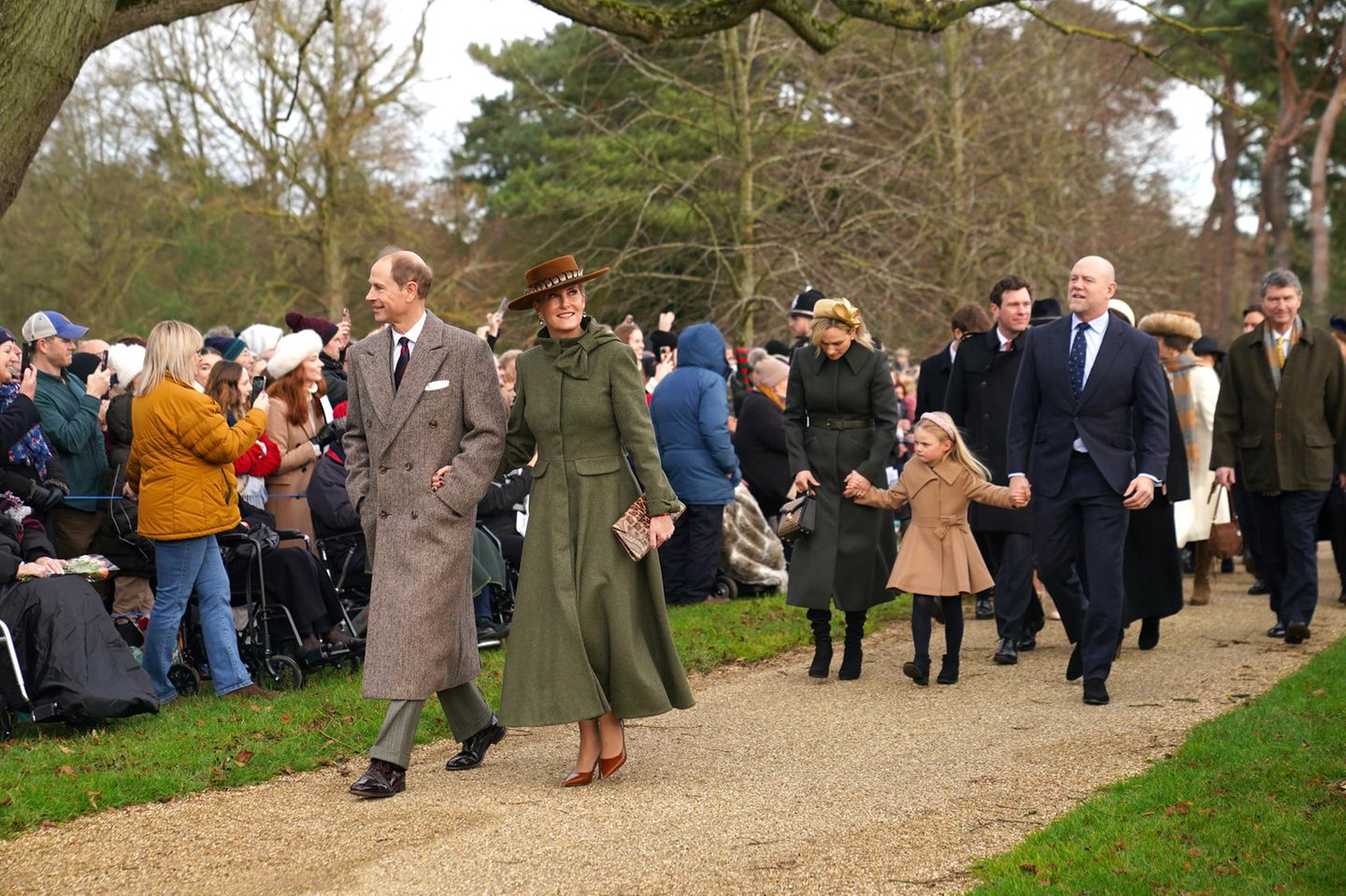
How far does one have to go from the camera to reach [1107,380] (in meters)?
8.20

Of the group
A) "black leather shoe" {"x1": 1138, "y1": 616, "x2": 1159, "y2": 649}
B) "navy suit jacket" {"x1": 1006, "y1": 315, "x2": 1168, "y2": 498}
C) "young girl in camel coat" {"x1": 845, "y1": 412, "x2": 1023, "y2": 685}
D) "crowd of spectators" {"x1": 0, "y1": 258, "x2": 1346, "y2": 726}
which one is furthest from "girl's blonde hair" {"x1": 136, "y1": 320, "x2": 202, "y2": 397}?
"black leather shoe" {"x1": 1138, "y1": 616, "x2": 1159, "y2": 649}

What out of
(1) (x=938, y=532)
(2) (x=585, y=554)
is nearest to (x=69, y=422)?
(2) (x=585, y=554)

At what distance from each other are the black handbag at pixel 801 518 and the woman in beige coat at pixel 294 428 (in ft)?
9.86

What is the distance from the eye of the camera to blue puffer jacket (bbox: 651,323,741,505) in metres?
12.2

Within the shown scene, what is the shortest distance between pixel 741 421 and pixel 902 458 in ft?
16.7

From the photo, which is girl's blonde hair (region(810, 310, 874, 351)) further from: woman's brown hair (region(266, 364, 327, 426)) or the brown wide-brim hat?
woman's brown hair (region(266, 364, 327, 426))

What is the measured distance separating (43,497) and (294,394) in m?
1.88

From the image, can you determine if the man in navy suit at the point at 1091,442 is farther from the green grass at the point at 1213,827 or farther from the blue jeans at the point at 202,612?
the blue jeans at the point at 202,612

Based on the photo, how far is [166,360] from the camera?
8578 mm

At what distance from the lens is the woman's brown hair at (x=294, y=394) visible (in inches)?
391

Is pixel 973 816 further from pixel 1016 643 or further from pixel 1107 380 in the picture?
pixel 1016 643

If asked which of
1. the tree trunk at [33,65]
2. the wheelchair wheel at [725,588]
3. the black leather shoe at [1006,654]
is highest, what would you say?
the tree trunk at [33,65]

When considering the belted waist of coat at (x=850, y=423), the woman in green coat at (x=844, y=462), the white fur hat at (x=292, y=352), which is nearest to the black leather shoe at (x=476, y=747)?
the woman in green coat at (x=844, y=462)

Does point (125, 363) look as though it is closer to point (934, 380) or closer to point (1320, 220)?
point (934, 380)
